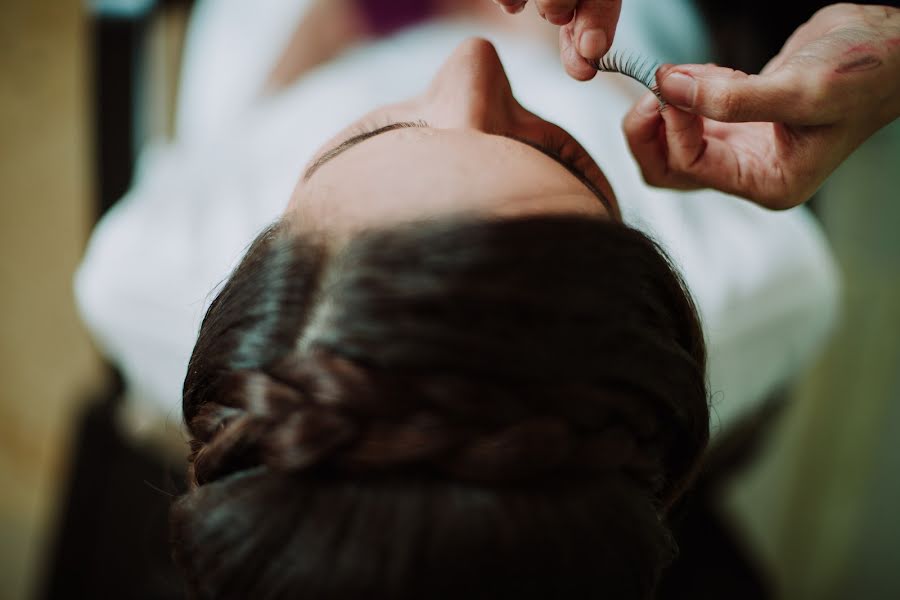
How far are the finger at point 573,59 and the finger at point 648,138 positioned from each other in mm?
66

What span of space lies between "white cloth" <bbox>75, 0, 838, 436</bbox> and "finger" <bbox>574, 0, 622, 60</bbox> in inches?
15.2

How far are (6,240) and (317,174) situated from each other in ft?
4.81

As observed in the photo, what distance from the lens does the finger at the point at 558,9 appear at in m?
0.47

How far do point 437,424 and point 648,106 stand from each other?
0.31 meters

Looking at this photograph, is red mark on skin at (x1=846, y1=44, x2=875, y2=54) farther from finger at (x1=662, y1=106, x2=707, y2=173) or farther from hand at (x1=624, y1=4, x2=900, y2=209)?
finger at (x1=662, y1=106, x2=707, y2=173)

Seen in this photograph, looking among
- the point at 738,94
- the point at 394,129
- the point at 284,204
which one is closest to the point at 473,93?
the point at 394,129

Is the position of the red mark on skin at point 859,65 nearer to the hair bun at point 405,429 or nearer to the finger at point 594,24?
the finger at point 594,24

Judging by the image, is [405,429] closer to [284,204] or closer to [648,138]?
[648,138]

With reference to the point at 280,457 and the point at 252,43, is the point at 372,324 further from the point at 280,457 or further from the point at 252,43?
the point at 252,43

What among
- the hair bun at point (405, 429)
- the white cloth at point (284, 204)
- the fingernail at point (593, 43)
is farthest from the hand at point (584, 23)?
the white cloth at point (284, 204)

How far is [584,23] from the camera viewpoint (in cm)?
48

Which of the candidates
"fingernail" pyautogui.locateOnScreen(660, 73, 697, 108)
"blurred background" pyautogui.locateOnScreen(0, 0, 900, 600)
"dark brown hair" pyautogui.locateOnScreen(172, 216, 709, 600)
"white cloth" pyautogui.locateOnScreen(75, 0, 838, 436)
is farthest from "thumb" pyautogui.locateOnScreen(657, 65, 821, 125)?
"blurred background" pyautogui.locateOnScreen(0, 0, 900, 600)

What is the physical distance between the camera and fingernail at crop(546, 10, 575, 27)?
1.58ft

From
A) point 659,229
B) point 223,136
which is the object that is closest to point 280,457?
point 659,229
